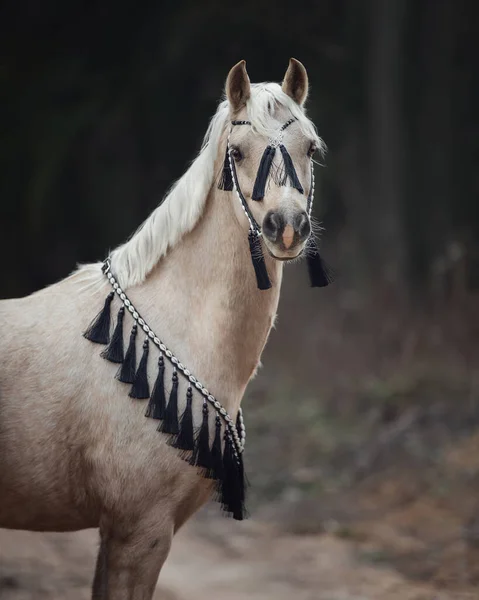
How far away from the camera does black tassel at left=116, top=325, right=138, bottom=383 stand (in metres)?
2.88

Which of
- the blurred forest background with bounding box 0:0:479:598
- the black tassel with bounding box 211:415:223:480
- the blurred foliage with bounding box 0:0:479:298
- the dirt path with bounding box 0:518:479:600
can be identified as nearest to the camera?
the black tassel with bounding box 211:415:223:480

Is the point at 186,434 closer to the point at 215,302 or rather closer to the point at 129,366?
the point at 129,366

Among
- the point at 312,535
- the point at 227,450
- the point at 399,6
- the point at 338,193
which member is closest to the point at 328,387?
the point at 312,535

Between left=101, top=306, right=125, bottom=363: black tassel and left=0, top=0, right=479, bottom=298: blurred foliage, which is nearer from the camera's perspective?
left=101, top=306, right=125, bottom=363: black tassel

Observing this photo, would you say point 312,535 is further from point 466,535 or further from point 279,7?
point 279,7

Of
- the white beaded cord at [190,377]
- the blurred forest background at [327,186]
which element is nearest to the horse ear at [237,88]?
the white beaded cord at [190,377]

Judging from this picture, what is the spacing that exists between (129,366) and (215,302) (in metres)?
0.37

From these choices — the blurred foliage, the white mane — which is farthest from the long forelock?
the blurred foliage

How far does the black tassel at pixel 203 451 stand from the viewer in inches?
112

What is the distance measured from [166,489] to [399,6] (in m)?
6.72

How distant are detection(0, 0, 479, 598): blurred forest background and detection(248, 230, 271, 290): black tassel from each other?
333 centimetres

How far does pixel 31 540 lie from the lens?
4953 mm

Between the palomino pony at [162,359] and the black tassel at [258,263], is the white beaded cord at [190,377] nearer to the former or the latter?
the palomino pony at [162,359]

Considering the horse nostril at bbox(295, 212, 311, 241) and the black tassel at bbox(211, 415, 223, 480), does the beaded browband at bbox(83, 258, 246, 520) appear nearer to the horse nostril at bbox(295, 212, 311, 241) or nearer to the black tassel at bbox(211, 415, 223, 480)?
the black tassel at bbox(211, 415, 223, 480)
